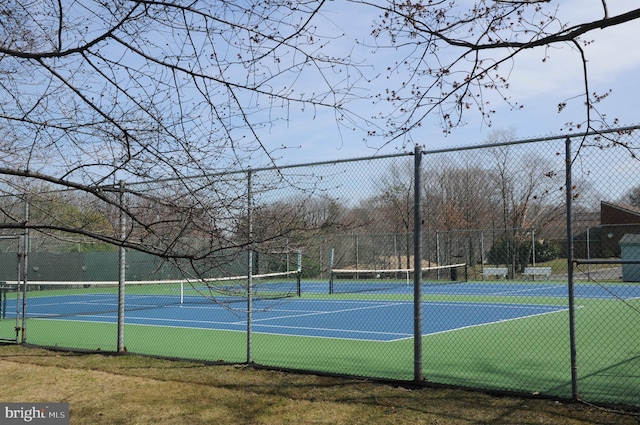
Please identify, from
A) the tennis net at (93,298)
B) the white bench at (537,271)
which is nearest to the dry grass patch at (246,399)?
the tennis net at (93,298)

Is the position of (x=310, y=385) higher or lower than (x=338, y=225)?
lower

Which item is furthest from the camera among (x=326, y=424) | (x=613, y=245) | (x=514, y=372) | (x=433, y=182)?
(x=433, y=182)

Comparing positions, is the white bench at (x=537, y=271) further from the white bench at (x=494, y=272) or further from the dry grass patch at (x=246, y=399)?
the dry grass patch at (x=246, y=399)

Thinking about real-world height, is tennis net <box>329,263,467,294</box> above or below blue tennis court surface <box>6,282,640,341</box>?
above

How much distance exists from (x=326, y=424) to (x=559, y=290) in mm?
19823

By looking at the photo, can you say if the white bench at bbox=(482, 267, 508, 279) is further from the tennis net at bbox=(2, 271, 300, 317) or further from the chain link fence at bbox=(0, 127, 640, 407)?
the tennis net at bbox=(2, 271, 300, 317)

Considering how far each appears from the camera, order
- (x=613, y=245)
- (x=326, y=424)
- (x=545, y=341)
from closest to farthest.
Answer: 1. (x=326, y=424)
2. (x=613, y=245)
3. (x=545, y=341)

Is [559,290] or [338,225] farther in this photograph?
[559,290]

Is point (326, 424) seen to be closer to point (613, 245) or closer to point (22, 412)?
point (22, 412)

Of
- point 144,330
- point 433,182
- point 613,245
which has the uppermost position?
point 433,182

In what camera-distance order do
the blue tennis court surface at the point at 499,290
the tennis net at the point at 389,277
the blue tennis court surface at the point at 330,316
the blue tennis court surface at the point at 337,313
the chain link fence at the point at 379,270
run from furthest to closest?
the blue tennis court surface at the point at 499,290
the tennis net at the point at 389,277
the blue tennis court surface at the point at 337,313
the blue tennis court surface at the point at 330,316
the chain link fence at the point at 379,270

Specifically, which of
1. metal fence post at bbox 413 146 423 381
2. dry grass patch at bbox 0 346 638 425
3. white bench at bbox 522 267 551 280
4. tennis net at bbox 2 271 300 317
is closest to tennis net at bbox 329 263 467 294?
tennis net at bbox 2 271 300 317

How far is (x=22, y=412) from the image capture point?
265 inches

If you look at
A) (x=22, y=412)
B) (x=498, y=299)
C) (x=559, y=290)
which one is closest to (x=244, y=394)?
(x=22, y=412)
